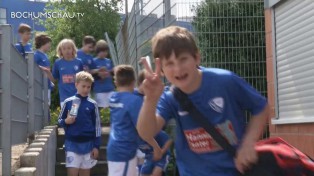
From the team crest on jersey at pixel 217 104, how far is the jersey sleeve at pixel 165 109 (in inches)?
10.4

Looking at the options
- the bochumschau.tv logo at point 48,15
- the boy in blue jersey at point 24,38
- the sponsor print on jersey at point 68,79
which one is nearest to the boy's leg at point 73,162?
the sponsor print on jersey at point 68,79

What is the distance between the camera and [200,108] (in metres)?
3.51

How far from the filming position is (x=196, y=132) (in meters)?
3.51

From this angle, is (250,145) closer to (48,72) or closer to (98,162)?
(98,162)

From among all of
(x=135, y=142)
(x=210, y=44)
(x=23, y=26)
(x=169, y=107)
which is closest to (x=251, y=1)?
(x=210, y=44)

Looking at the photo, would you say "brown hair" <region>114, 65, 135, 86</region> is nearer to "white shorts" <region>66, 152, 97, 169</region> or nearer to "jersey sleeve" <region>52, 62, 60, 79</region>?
"white shorts" <region>66, 152, 97, 169</region>

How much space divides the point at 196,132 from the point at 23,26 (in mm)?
7258

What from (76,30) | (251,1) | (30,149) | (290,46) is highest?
(76,30)

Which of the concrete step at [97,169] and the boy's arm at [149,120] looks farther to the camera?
the concrete step at [97,169]

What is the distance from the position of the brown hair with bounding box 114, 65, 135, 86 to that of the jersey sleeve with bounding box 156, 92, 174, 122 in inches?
118

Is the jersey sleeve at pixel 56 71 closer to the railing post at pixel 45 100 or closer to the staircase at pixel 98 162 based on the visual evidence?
the railing post at pixel 45 100

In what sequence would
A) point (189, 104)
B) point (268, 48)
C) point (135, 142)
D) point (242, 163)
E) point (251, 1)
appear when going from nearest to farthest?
point (242, 163) < point (189, 104) < point (135, 142) < point (268, 48) < point (251, 1)

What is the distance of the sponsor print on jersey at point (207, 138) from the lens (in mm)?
3467

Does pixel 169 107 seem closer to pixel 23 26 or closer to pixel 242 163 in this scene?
pixel 242 163
